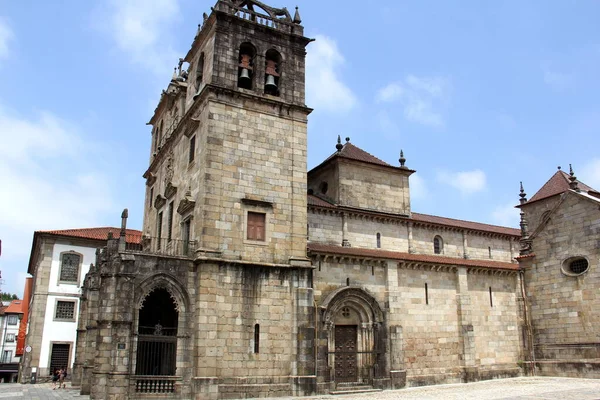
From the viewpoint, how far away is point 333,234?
85.7 ft

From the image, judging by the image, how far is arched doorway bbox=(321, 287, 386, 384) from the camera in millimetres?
22312

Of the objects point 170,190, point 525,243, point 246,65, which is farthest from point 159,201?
point 525,243

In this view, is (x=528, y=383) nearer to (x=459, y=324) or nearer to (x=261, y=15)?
(x=459, y=324)

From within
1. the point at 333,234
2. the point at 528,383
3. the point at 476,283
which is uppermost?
the point at 333,234

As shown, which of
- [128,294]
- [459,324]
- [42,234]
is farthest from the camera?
[42,234]

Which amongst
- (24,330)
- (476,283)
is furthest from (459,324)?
(24,330)

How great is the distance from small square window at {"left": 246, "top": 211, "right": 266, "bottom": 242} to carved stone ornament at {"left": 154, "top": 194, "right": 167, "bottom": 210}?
6.36 meters

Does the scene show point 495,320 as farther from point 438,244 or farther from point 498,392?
point 498,392

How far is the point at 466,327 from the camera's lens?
1008 inches

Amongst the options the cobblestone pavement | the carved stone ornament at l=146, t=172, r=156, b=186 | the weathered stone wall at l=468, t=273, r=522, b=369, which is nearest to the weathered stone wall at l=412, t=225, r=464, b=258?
the weathered stone wall at l=468, t=273, r=522, b=369

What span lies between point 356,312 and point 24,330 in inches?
1094

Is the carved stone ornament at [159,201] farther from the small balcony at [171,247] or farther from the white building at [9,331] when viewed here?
the white building at [9,331]

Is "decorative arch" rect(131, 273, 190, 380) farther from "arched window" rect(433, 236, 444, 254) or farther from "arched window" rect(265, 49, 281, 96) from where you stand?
"arched window" rect(433, 236, 444, 254)

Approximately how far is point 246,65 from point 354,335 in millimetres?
12486
